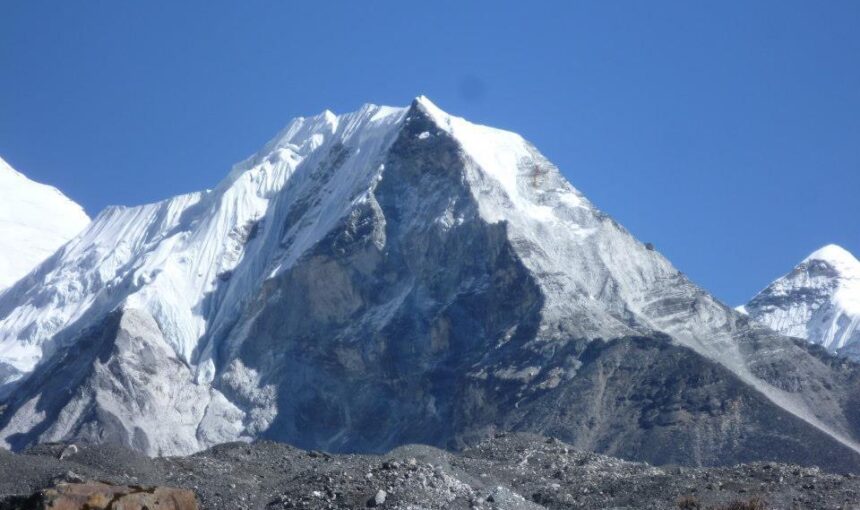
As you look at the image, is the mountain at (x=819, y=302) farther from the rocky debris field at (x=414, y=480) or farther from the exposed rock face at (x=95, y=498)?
the exposed rock face at (x=95, y=498)

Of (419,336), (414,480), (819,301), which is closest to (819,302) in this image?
(819,301)

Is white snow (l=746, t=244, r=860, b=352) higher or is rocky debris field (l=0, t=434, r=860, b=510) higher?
white snow (l=746, t=244, r=860, b=352)

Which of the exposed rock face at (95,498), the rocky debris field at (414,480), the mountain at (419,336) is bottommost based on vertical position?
the exposed rock face at (95,498)

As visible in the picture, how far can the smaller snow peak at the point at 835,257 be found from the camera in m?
169

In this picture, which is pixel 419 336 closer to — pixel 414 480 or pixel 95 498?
pixel 414 480

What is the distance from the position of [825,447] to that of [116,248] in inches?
3509

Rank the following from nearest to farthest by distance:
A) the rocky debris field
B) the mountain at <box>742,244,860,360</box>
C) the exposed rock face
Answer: the exposed rock face, the rocky debris field, the mountain at <box>742,244,860,360</box>

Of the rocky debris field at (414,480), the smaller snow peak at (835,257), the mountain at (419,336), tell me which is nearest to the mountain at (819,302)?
the smaller snow peak at (835,257)

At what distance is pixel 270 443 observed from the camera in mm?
56250

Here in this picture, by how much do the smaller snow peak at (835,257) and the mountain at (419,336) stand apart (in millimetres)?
41030

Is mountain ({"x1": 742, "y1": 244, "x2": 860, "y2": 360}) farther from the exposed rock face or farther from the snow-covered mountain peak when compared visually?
the exposed rock face

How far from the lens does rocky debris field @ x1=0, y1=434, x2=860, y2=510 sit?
141 feet

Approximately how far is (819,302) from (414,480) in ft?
412

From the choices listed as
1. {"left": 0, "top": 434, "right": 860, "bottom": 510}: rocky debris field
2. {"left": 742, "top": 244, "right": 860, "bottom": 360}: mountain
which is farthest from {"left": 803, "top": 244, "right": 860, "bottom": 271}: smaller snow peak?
{"left": 0, "top": 434, "right": 860, "bottom": 510}: rocky debris field
